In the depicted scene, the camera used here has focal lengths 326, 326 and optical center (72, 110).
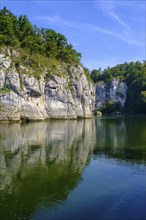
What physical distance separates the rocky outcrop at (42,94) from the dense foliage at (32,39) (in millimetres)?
5062

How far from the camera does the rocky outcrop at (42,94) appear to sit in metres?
77.5

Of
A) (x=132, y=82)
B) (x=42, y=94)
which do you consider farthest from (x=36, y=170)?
(x=132, y=82)

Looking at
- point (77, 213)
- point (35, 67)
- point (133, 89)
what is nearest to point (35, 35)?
point (35, 67)

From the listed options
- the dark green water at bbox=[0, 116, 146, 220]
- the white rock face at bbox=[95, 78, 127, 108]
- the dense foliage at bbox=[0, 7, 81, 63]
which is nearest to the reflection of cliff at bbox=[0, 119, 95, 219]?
the dark green water at bbox=[0, 116, 146, 220]

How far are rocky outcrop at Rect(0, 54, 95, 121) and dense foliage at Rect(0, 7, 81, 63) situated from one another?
5062 mm

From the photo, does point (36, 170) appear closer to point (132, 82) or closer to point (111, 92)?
point (111, 92)

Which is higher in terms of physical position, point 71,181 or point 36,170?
point 36,170

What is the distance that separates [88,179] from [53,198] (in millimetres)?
5937

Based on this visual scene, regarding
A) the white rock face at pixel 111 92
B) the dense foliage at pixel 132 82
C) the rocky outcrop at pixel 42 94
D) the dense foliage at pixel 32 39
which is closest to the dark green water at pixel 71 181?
the rocky outcrop at pixel 42 94

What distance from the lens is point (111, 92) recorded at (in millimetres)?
181500

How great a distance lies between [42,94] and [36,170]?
2430 inches

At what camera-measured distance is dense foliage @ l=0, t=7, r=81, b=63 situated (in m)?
86.5

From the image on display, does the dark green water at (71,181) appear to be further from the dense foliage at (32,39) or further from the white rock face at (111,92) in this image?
the white rock face at (111,92)

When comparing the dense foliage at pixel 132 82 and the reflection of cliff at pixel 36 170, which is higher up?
the dense foliage at pixel 132 82
